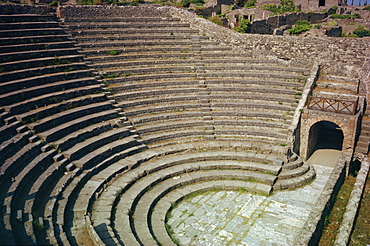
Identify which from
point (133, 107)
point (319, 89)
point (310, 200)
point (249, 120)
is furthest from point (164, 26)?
point (310, 200)

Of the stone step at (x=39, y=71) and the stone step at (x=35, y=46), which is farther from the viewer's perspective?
the stone step at (x=35, y=46)

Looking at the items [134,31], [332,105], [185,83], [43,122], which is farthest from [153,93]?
[332,105]

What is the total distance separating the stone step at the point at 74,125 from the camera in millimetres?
12859

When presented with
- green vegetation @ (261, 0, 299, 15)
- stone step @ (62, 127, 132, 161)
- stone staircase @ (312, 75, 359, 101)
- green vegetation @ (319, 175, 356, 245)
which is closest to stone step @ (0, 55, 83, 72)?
stone step @ (62, 127, 132, 161)

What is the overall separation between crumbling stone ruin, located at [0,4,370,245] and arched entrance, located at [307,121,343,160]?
9.3 inches

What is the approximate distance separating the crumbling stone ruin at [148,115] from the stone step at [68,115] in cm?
5

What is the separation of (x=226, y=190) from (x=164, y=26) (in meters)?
11.2

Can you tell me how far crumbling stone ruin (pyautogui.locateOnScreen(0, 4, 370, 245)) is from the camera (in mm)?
10797

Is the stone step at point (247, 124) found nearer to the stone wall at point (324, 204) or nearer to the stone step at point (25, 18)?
the stone wall at point (324, 204)

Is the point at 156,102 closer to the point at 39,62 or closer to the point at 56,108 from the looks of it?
A: the point at 56,108

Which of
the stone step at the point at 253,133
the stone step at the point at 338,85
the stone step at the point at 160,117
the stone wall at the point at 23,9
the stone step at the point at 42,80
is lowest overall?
the stone step at the point at 253,133

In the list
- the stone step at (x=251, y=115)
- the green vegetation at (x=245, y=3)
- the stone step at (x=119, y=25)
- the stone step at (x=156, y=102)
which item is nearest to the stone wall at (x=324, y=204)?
the stone step at (x=251, y=115)

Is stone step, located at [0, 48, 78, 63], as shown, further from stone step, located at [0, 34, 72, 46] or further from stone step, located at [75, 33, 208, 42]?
stone step, located at [75, 33, 208, 42]

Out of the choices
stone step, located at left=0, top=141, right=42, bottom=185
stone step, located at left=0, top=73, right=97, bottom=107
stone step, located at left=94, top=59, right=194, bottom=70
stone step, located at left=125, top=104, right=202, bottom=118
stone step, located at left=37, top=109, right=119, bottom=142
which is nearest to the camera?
stone step, located at left=0, top=141, right=42, bottom=185
